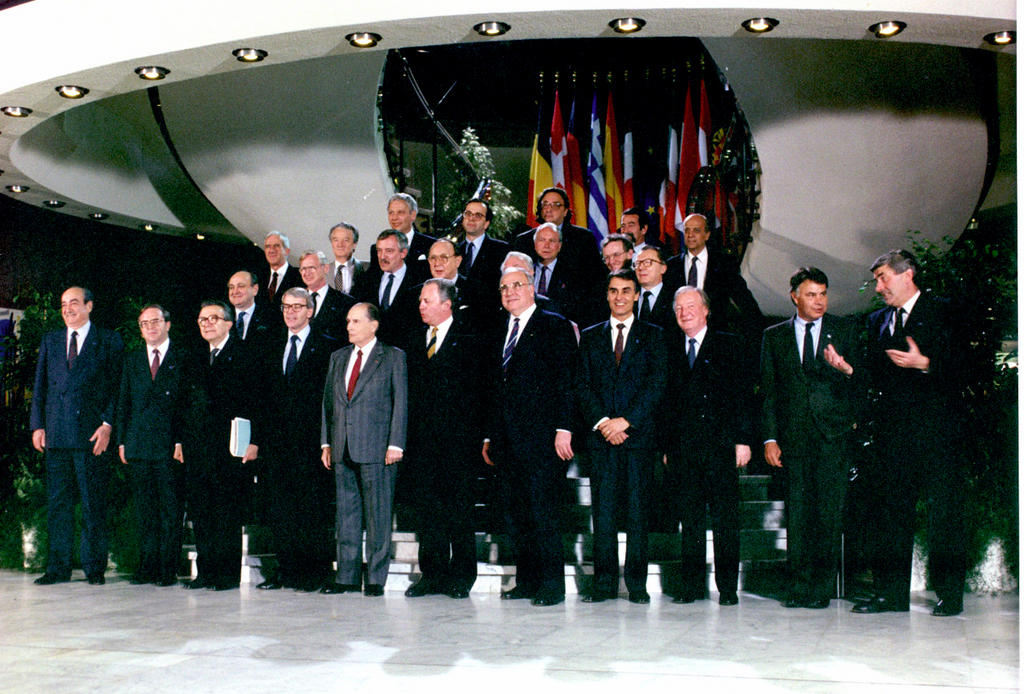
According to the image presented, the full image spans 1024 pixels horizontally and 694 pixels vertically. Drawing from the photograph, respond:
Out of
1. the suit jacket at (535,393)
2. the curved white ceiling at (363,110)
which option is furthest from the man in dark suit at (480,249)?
the curved white ceiling at (363,110)

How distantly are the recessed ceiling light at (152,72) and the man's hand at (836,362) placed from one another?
395cm

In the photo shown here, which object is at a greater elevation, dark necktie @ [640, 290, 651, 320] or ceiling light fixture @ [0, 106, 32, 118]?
ceiling light fixture @ [0, 106, 32, 118]

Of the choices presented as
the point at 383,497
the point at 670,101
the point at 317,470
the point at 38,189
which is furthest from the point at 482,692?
the point at 670,101

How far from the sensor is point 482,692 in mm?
3396

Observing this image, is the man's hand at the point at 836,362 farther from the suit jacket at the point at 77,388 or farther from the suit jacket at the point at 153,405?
the suit jacket at the point at 77,388

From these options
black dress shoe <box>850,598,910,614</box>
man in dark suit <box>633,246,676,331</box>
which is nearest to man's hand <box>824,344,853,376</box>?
man in dark suit <box>633,246,676,331</box>

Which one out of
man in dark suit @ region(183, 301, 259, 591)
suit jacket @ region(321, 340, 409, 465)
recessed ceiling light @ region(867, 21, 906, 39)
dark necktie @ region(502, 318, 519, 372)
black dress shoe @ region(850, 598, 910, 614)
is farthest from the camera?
man in dark suit @ region(183, 301, 259, 591)

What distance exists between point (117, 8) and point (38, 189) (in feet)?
11.3

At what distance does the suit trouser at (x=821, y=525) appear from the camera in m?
5.16

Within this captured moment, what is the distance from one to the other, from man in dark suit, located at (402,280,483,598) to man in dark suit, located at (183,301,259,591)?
1.04 meters

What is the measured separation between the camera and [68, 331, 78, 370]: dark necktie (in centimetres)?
630

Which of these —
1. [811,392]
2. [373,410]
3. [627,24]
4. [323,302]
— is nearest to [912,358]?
[811,392]

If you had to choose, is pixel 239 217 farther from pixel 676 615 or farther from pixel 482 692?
pixel 482 692

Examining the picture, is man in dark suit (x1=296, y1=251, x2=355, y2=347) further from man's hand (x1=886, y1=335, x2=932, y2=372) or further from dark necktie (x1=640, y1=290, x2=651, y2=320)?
man's hand (x1=886, y1=335, x2=932, y2=372)
